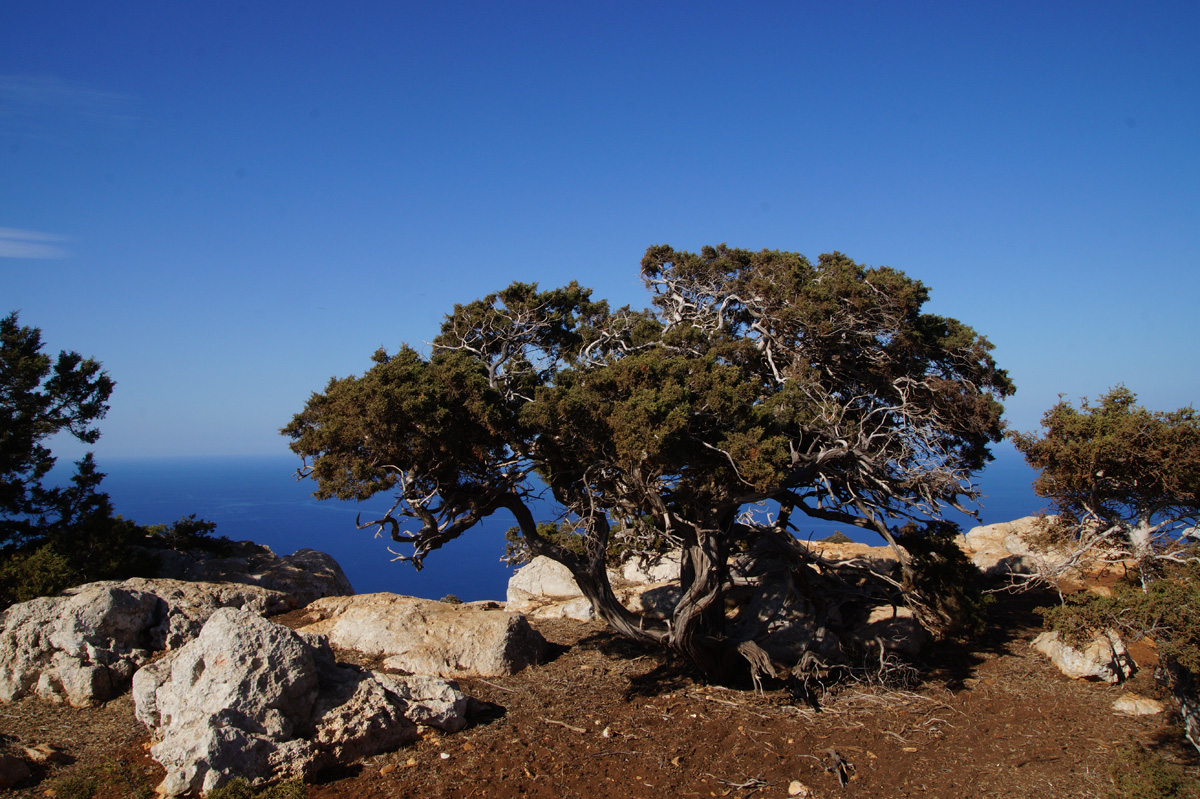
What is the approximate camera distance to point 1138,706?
9.78m

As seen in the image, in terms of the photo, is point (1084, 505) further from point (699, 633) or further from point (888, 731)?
point (699, 633)

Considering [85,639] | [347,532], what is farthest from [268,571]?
[347,532]

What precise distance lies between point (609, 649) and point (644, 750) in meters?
4.16

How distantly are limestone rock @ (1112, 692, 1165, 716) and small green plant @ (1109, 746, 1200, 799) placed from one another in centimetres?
270

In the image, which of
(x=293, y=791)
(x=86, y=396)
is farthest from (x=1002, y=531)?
(x=86, y=396)

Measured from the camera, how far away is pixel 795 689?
10.5m

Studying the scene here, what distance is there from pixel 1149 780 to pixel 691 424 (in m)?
6.12

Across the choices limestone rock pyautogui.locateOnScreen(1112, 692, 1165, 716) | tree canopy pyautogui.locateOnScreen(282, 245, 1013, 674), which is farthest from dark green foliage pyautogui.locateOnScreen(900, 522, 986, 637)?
limestone rock pyautogui.locateOnScreen(1112, 692, 1165, 716)

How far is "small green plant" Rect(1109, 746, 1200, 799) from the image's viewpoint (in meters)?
6.55

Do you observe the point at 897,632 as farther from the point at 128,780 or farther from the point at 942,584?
the point at 128,780

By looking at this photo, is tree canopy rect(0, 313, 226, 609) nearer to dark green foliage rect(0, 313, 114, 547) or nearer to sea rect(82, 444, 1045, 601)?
dark green foliage rect(0, 313, 114, 547)

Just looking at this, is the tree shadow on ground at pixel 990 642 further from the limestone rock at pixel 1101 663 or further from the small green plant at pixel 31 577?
the small green plant at pixel 31 577

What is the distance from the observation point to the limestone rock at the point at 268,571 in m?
14.8

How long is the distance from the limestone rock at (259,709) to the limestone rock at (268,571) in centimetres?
683
